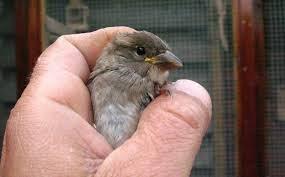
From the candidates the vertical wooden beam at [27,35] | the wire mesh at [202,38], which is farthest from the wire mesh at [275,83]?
the vertical wooden beam at [27,35]

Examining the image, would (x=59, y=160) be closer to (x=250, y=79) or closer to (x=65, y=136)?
(x=65, y=136)

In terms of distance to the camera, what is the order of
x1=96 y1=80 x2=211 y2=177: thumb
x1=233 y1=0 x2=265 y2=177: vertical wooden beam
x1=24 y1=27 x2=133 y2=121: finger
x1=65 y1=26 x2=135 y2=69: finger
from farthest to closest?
x1=233 y1=0 x2=265 y2=177: vertical wooden beam → x1=65 y1=26 x2=135 y2=69: finger → x1=24 y1=27 x2=133 y2=121: finger → x1=96 y1=80 x2=211 y2=177: thumb

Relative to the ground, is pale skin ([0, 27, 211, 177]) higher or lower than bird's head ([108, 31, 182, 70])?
lower

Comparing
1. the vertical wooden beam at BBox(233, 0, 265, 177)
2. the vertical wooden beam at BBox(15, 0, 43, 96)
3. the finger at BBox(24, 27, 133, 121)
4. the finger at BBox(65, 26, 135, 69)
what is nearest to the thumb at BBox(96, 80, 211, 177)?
the finger at BBox(24, 27, 133, 121)

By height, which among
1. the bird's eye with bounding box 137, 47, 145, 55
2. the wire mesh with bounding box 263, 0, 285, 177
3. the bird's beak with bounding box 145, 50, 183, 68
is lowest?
the wire mesh with bounding box 263, 0, 285, 177

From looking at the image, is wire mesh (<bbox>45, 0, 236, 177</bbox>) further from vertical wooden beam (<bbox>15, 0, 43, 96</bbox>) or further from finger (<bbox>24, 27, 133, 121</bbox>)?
finger (<bbox>24, 27, 133, 121</bbox>)

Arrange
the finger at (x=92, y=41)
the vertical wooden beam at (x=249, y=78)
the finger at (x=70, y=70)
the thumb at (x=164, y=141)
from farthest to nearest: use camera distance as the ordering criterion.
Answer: the vertical wooden beam at (x=249, y=78) < the finger at (x=92, y=41) < the finger at (x=70, y=70) < the thumb at (x=164, y=141)

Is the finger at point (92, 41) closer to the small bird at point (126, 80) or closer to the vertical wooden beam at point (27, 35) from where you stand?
the small bird at point (126, 80)
